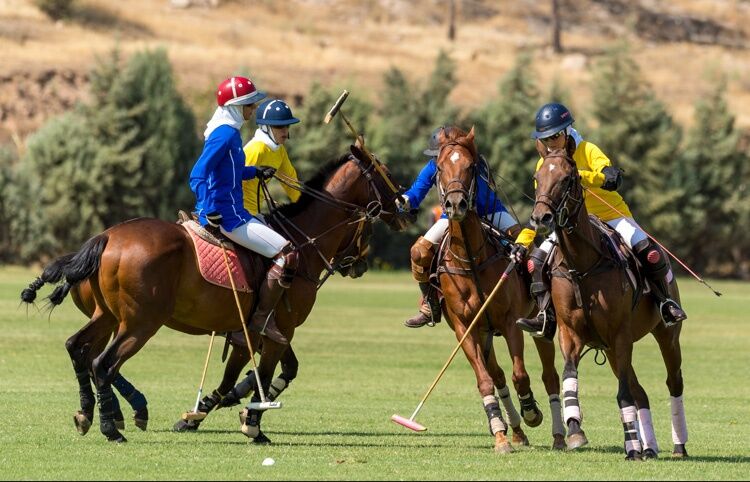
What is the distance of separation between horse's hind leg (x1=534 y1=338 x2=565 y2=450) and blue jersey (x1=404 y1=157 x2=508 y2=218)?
147cm

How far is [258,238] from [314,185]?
1376mm

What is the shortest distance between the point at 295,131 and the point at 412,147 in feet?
23.3

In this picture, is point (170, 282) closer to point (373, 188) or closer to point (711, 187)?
point (373, 188)

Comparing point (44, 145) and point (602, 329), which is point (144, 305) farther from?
point (44, 145)

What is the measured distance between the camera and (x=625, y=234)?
14000 millimetres

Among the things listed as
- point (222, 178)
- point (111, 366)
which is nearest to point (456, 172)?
point (222, 178)

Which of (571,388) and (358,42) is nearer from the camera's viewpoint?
(571,388)

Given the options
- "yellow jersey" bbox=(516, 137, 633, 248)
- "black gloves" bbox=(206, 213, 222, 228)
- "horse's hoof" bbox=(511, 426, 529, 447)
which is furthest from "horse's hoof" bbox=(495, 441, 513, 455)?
"black gloves" bbox=(206, 213, 222, 228)

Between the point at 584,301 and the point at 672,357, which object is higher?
the point at 584,301

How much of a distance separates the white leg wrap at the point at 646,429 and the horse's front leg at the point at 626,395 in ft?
0.89

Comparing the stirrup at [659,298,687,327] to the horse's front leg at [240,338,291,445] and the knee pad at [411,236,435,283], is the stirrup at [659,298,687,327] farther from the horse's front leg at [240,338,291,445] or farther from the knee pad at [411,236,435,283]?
the horse's front leg at [240,338,291,445]

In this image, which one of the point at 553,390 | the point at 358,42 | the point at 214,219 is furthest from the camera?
the point at 358,42

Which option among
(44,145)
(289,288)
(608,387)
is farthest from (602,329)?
(44,145)

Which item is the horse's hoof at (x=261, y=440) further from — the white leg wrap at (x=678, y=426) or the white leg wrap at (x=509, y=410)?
the white leg wrap at (x=678, y=426)
